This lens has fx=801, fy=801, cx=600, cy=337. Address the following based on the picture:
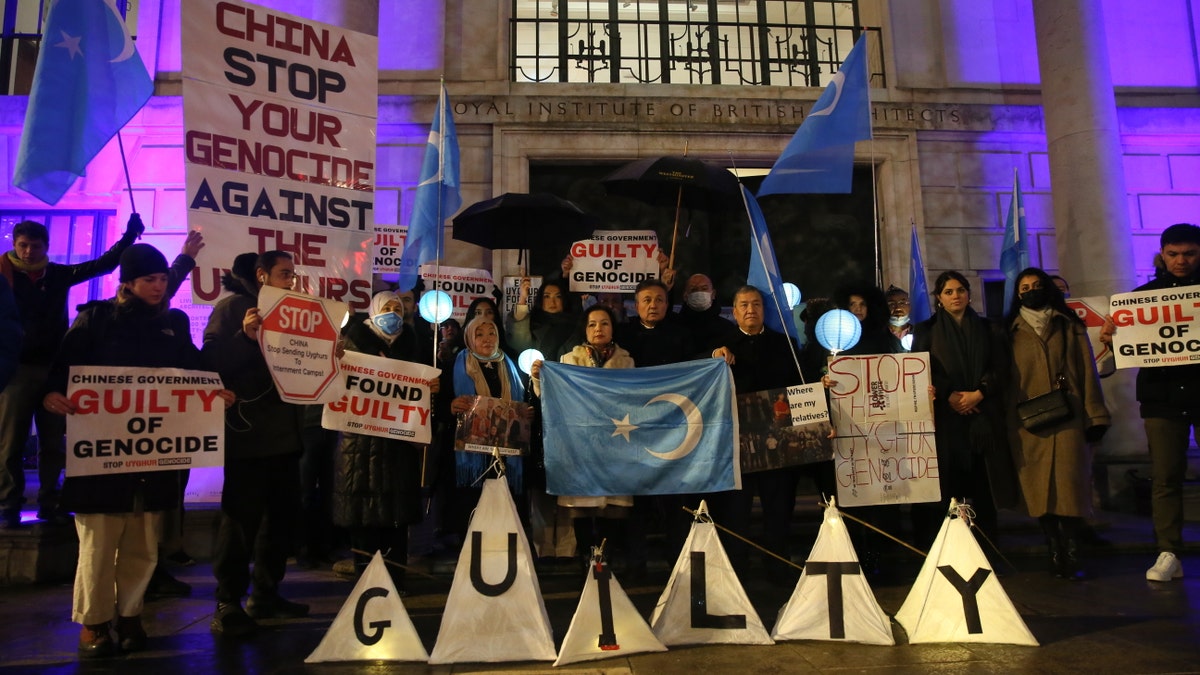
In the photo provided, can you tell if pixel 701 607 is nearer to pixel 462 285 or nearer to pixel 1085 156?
pixel 462 285

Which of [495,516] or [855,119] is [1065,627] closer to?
[495,516]

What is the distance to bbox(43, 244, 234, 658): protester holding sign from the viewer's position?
3.99 metres

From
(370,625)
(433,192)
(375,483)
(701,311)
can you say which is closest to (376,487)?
(375,483)

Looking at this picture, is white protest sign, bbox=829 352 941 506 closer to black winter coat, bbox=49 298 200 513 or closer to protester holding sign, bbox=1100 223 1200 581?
protester holding sign, bbox=1100 223 1200 581

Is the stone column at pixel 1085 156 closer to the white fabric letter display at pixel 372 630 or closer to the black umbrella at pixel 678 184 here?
the black umbrella at pixel 678 184

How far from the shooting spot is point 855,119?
20.7 ft

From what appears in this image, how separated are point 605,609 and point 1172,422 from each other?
4202 mm

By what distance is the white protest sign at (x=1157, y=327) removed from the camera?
5.34m

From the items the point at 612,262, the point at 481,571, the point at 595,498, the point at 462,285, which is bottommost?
the point at 481,571

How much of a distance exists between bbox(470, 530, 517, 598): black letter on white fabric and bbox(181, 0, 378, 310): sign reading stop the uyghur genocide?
6.50 feet

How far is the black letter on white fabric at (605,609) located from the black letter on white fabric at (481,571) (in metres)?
0.42

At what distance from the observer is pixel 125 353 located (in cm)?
420

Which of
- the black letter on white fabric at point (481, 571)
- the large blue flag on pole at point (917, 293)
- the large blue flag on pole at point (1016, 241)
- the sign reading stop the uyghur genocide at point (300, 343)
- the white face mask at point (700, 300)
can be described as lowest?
the black letter on white fabric at point (481, 571)

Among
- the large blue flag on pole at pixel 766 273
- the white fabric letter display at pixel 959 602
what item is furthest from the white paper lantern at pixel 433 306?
the white fabric letter display at pixel 959 602
